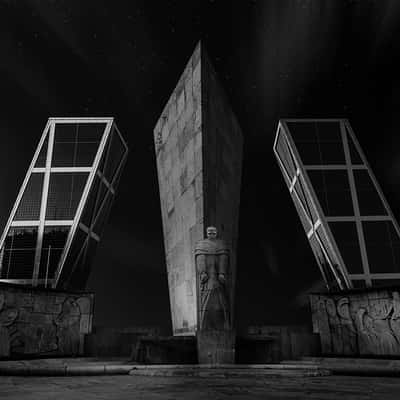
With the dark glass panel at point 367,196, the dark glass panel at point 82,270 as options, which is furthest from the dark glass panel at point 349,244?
the dark glass panel at point 82,270

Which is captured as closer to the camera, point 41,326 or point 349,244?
point 41,326

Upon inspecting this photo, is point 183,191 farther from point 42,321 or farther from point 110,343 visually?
point 42,321

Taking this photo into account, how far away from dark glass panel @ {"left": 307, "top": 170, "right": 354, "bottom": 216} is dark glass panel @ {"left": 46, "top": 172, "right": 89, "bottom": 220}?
21.7 metres

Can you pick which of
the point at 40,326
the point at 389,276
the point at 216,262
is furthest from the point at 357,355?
the point at 389,276

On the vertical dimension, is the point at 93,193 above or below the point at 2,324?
above

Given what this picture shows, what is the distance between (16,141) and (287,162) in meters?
34.9

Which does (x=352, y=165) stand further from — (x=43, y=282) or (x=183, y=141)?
(x=43, y=282)

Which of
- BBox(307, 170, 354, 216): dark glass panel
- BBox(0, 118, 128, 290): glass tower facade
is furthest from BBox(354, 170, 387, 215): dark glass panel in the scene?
BBox(0, 118, 128, 290): glass tower facade

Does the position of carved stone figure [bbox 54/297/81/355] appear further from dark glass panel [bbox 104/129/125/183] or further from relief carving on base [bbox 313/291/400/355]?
dark glass panel [bbox 104/129/125/183]

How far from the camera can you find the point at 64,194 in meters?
33.9

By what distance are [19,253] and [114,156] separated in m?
13.5

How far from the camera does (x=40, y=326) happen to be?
15336 mm

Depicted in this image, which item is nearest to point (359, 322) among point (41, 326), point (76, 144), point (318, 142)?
point (41, 326)

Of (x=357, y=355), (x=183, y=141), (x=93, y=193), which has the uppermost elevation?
(x=93, y=193)
